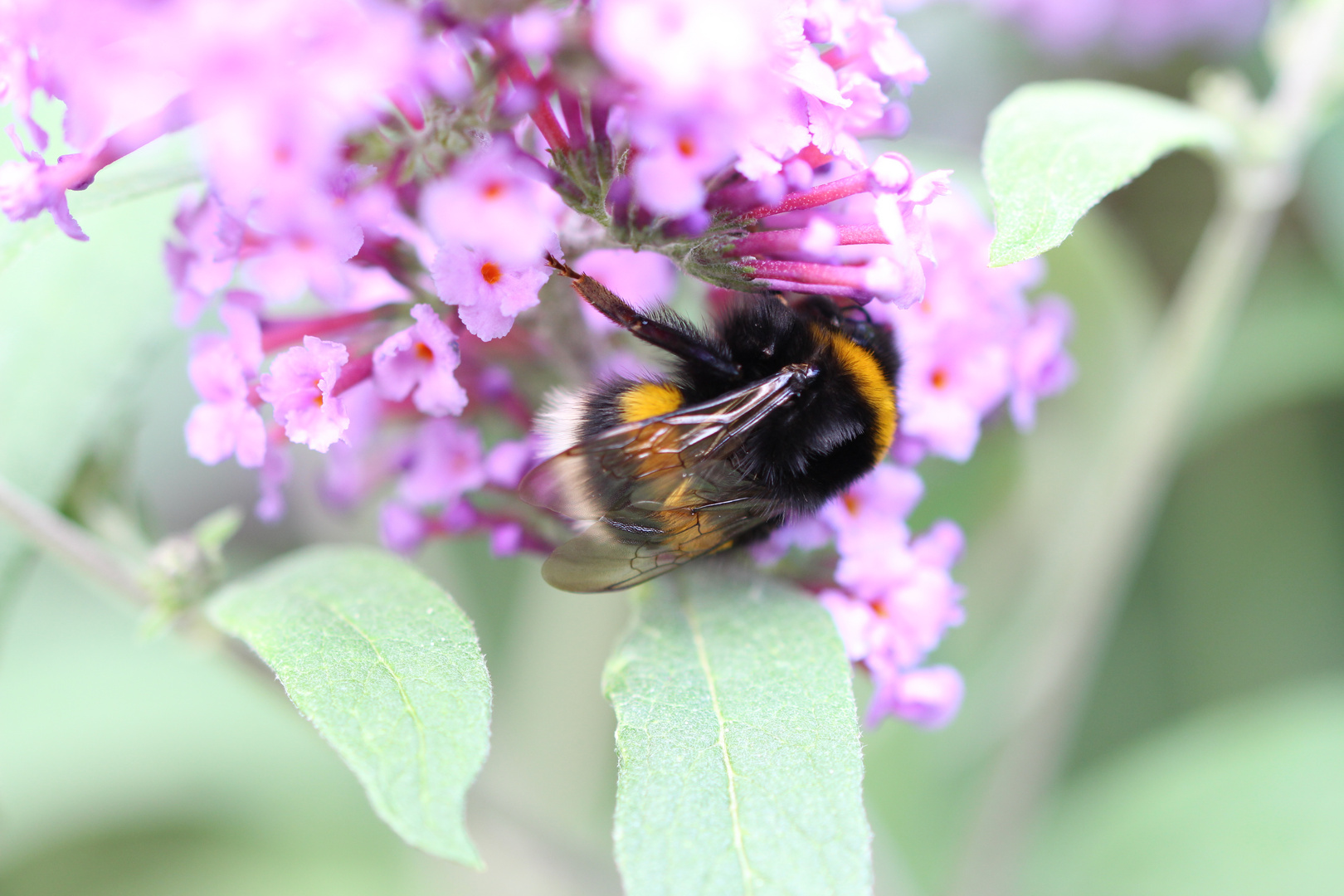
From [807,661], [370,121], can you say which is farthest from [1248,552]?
[370,121]

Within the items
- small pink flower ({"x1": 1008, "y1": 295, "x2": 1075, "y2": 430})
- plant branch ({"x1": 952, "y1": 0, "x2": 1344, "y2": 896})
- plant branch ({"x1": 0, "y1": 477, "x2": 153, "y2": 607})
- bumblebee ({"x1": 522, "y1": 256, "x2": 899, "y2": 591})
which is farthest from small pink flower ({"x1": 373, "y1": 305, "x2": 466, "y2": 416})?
plant branch ({"x1": 952, "y1": 0, "x2": 1344, "y2": 896})

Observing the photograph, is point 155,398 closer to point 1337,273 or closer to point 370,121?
point 370,121

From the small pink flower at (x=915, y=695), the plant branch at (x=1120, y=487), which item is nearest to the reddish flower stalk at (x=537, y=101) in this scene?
the small pink flower at (x=915, y=695)

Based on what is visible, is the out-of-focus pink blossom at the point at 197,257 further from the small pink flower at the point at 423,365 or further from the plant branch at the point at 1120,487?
the plant branch at the point at 1120,487

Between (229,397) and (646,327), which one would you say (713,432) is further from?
(229,397)

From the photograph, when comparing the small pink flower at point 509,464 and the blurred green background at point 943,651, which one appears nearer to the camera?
the small pink flower at point 509,464
